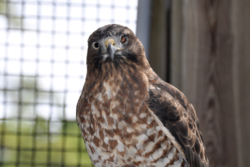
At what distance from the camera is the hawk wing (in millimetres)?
1086

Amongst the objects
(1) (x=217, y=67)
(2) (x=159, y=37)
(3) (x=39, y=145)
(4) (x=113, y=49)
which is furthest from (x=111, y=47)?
(3) (x=39, y=145)

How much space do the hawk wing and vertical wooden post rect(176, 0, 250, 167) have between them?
384 mm

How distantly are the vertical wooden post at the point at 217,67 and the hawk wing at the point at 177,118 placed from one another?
384 millimetres

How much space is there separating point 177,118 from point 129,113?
251 millimetres

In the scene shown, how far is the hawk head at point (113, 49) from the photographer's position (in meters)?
1.23

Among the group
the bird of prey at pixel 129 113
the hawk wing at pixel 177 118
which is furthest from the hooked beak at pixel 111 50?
the hawk wing at pixel 177 118

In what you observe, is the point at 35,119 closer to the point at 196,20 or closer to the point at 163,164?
the point at 163,164

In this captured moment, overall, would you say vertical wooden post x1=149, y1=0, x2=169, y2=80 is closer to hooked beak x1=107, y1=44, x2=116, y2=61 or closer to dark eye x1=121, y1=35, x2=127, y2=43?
dark eye x1=121, y1=35, x2=127, y2=43

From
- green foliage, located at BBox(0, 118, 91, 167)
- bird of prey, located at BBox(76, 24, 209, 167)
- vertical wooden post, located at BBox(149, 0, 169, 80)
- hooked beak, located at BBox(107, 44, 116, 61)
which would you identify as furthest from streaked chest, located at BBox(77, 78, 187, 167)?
green foliage, located at BBox(0, 118, 91, 167)

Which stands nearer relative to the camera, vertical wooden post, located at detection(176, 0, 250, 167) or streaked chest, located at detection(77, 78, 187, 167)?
streaked chest, located at detection(77, 78, 187, 167)

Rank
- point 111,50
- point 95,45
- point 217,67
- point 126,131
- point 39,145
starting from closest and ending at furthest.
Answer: point 126,131 < point 111,50 < point 95,45 < point 217,67 < point 39,145

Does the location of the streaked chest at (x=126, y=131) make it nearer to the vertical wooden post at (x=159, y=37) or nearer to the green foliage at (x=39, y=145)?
the vertical wooden post at (x=159, y=37)

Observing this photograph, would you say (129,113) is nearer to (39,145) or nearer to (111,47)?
(111,47)

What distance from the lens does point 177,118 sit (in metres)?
1.13
